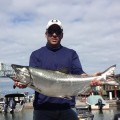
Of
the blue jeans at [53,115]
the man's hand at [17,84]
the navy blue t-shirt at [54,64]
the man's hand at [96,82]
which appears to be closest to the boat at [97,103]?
the navy blue t-shirt at [54,64]

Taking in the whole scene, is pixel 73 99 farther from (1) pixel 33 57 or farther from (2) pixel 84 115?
(2) pixel 84 115

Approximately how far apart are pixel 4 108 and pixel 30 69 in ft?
227

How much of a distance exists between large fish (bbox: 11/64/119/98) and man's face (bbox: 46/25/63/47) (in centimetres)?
85

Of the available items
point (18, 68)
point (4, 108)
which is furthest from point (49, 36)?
point (4, 108)

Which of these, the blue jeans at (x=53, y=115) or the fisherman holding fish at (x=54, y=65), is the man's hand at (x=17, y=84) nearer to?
the fisherman holding fish at (x=54, y=65)

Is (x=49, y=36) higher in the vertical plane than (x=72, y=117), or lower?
higher

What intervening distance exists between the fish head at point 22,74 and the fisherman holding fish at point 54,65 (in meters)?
0.68

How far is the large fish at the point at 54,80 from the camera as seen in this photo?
26.5 ft

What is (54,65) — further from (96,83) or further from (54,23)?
(96,83)

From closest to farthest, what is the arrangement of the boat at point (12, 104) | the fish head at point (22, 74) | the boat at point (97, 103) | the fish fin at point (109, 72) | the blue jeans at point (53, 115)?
the fish head at point (22, 74), the fish fin at point (109, 72), the blue jeans at point (53, 115), the boat at point (97, 103), the boat at point (12, 104)

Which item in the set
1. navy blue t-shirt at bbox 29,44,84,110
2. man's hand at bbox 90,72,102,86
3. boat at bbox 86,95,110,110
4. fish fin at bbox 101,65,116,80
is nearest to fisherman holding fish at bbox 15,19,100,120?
navy blue t-shirt at bbox 29,44,84,110

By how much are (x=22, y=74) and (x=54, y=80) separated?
2.33ft

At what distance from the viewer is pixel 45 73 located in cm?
822

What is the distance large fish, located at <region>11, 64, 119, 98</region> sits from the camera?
8.09 m
